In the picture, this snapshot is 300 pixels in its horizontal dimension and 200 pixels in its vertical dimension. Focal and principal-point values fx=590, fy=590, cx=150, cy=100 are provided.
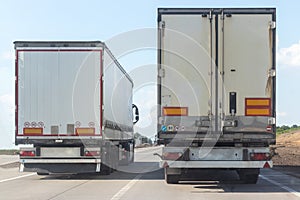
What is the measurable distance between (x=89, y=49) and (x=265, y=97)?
6107mm

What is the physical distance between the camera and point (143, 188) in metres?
16.6

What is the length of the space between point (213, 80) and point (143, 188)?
374 cm

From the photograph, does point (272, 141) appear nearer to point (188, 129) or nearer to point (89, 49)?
point (188, 129)

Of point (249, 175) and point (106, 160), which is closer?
point (249, 175)

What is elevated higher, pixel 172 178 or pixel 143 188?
pixel 172 178

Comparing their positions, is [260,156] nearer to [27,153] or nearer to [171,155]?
[171,155]

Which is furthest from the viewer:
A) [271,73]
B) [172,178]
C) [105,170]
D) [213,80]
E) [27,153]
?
[105,170]

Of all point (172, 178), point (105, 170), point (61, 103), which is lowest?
point (105, 170)

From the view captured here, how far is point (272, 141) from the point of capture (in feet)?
50.7

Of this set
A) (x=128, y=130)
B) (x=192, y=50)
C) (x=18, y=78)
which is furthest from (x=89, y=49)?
(x=128, y=130)


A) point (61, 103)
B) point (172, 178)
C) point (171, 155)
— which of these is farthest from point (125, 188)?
point (61, 103)

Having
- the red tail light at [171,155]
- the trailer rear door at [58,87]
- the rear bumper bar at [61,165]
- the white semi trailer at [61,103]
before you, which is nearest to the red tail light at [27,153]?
the white semi trailer at [61,103]

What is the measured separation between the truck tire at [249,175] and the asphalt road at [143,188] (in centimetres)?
22

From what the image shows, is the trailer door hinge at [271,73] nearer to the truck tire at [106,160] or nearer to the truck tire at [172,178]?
the truck tire at [172,178]
